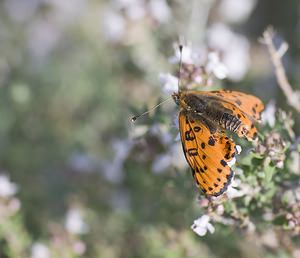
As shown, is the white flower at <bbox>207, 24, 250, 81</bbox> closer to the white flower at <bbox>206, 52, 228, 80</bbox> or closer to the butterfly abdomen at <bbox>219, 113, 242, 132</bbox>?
the white flower at <bbox>206, 52, 228, 80</bbox>

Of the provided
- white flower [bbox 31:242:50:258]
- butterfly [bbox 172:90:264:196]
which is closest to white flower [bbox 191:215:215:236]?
butterfly [bbox 172:90:264:196]

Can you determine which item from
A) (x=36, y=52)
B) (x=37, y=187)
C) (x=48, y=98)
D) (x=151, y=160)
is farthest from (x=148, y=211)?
(x=36, y=52)

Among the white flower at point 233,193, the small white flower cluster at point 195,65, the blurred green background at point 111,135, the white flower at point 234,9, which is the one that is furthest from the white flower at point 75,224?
the white flower at point 234,9

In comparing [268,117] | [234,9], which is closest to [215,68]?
[268,117]

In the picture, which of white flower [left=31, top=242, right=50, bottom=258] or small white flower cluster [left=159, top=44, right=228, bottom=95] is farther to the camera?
white flower [left=31, top=242, right=50, bottom=258]

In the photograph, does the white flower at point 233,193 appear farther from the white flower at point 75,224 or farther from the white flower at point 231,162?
the white flower at point 75,224

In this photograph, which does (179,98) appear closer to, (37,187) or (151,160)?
(151,160)
